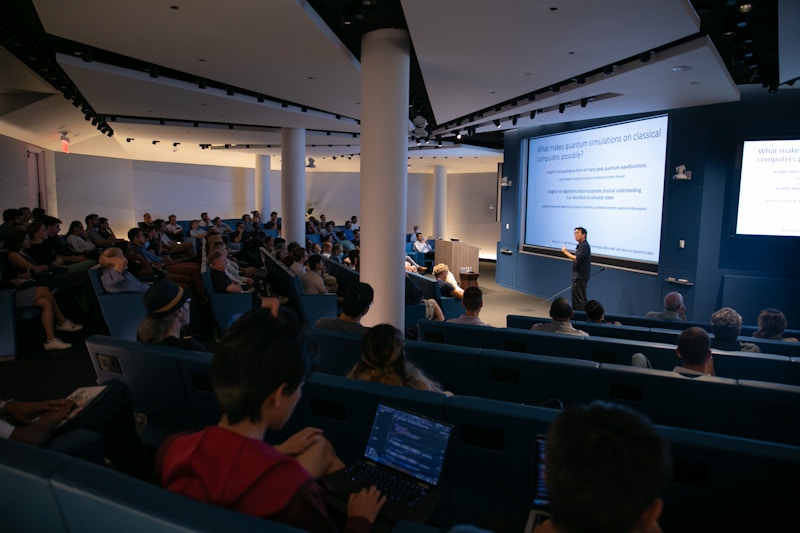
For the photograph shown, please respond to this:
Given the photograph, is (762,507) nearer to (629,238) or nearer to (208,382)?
(208,382)

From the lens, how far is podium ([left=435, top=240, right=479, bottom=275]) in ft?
41.8

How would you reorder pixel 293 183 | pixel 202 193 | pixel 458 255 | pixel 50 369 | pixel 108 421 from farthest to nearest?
pixel 202 193 < pixel 458 255 < pixel 293 183 < pixel 50 369 < pixel 108 421

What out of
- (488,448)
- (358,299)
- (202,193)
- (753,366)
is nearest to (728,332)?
(753,366)

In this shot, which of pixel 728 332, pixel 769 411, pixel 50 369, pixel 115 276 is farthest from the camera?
pixel 115 276

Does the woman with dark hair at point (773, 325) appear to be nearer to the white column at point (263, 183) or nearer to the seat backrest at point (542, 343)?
the seat backrest at point (542, 343)

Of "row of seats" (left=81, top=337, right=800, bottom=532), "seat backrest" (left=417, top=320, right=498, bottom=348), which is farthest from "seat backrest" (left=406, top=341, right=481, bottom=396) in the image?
"row of seats" (left=81, top=337, right=800, bottom=532)

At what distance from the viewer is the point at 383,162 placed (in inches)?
213

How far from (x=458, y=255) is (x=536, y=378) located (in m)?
10.2

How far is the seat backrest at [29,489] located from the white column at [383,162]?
4262mm

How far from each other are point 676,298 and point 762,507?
449 cm

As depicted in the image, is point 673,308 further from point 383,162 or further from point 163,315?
point 163,315

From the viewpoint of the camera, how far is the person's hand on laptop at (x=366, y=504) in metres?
1.34

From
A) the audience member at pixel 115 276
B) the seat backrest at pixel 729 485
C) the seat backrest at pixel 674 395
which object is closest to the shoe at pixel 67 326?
the audience member at pixel 115 276

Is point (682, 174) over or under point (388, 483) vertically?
over
